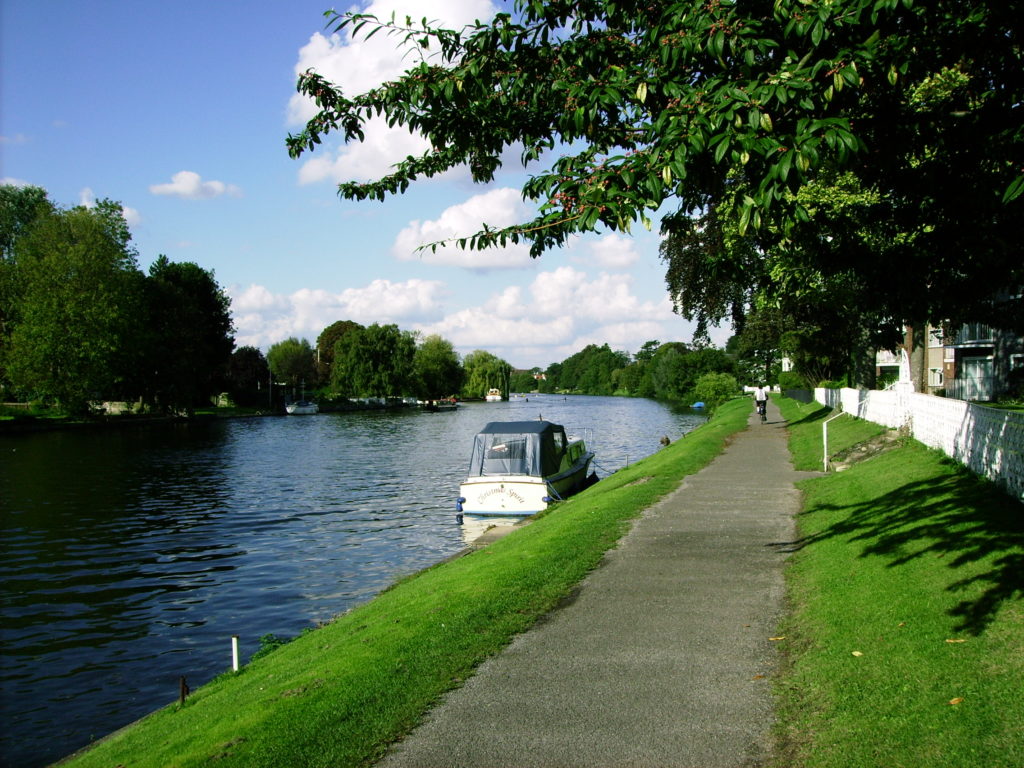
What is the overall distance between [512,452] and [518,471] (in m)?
0.64

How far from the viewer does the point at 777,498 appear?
52.1 ft

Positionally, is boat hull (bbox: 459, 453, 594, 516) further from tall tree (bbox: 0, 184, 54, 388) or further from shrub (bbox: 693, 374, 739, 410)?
shrub (bbox: 693, 374, 739, 410)

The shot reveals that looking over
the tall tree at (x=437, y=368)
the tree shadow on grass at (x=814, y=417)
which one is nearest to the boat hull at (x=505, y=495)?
the tree shadow on grass at (x=814, y=417)

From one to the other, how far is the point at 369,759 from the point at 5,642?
399 inches

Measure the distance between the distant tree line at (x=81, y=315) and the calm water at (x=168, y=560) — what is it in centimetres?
2363

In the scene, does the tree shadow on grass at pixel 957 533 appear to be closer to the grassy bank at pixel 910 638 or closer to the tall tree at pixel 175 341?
the grassy bank at pixel 910 638

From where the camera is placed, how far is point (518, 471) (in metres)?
24.5

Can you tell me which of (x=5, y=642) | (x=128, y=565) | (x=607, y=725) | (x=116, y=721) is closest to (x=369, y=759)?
(x=607, y=725)

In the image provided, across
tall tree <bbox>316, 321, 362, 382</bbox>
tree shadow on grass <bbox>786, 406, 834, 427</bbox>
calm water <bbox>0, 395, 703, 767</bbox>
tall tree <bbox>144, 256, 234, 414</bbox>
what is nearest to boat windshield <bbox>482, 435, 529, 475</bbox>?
calm water <bbox>0, 395, 703, 767</bbox>

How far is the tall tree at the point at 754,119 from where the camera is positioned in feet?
16.6

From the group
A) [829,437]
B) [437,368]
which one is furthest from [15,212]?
[829,437]

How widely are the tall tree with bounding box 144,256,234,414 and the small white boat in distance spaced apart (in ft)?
174

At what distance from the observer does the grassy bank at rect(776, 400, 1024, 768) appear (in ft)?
16.0

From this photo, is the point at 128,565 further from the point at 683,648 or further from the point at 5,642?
the point at 683,648
